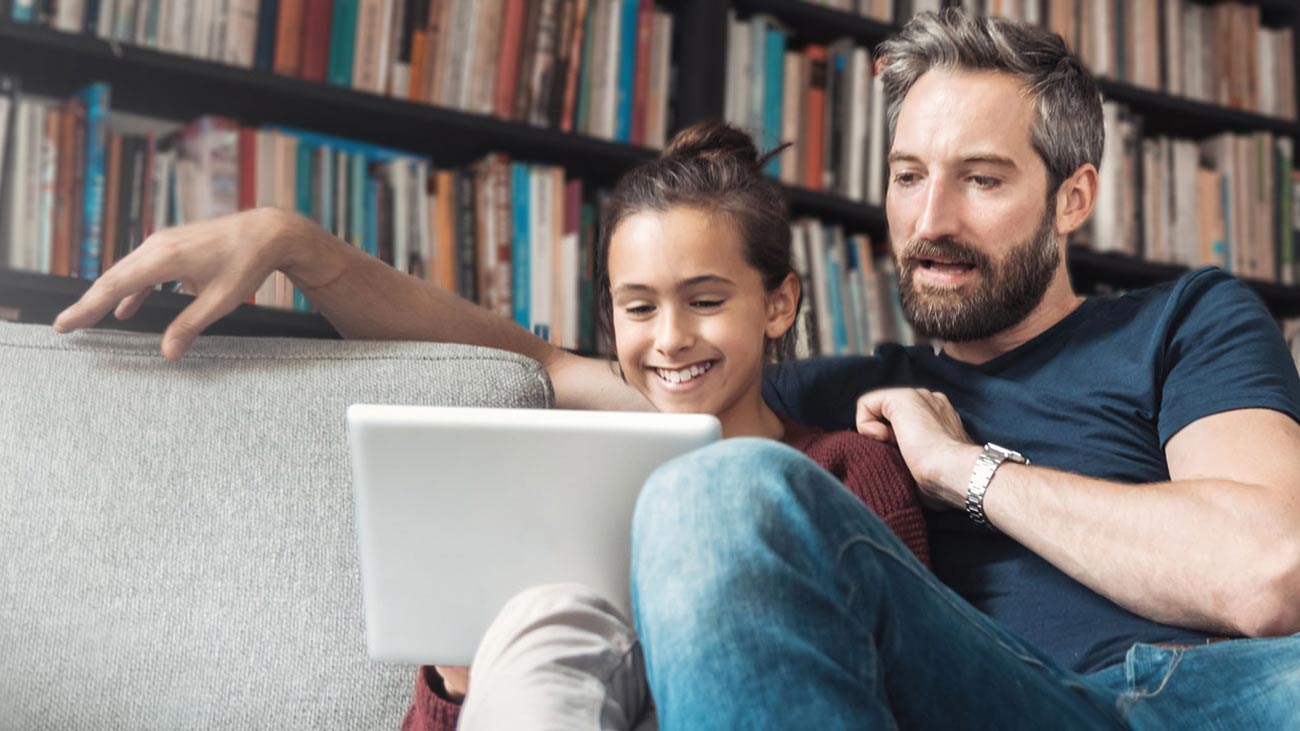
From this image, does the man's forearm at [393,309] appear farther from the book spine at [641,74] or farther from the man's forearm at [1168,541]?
the book spine at [641,74]

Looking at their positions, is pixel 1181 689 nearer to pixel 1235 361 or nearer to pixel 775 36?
pixel 1235 361

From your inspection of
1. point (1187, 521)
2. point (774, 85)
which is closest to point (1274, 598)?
point (1187, 521)

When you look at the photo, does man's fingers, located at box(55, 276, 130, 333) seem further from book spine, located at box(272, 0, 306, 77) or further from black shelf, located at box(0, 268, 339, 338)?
book spine, located at box(272, 0, 306, 77)

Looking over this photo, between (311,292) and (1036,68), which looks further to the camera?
(1036,68)

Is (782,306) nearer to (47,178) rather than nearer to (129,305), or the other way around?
(129,305)

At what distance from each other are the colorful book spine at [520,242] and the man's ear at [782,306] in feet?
2.42

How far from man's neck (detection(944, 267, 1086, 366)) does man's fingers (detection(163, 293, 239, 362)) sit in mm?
832

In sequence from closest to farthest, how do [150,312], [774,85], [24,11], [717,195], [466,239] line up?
[150,312] → [717,195] → [24,11] → [466,239] → [774,85]

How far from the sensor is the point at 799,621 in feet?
2.68

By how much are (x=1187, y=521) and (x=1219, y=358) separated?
0.74ft

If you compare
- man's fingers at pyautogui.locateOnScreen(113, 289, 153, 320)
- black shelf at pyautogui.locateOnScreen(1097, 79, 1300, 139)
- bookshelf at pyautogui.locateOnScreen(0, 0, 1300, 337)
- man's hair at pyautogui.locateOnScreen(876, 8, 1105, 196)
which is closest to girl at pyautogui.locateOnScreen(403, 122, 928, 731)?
man's hair at pyautogui.locateOnScreen(876, 8, 1105, 196)

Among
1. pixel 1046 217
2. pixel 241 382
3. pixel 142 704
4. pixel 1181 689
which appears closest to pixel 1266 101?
pixel 1046 217

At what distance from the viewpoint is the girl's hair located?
4.88ft

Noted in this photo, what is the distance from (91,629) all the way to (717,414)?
67 cm
